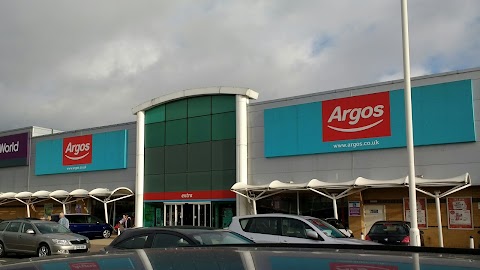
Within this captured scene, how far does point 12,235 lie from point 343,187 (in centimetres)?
1358

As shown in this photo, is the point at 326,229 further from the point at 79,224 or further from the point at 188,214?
the point at 79,224

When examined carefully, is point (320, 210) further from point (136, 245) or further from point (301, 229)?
point (136, 245)

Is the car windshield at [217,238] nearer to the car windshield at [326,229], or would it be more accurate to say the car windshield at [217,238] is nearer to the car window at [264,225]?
the car windshield at [326,229]

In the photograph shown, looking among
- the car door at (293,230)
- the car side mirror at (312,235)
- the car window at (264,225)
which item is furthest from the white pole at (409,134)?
the car window at (264,225)

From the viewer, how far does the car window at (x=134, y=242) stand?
9414 millimetres

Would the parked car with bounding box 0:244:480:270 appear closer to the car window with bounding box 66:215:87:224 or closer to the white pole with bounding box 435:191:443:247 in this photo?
the white pole with bounding box 435:191:443:247

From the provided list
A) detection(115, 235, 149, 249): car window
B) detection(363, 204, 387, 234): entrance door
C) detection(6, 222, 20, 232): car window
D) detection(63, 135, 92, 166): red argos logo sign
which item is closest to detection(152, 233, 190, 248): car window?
detection(115, 235, 149, 249): car window

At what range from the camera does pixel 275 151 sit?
2630cm

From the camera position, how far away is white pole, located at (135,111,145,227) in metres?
30.9

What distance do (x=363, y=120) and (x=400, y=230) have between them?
24.4ft

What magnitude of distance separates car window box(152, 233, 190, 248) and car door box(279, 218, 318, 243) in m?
4.61

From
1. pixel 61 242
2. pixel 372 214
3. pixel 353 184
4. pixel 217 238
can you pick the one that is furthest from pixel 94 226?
pixel 217 238

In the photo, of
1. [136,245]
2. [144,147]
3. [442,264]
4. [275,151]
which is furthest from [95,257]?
[144,147]

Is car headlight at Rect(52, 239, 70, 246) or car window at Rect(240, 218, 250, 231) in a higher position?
car window at Rect(240, 218, 250, 231)
